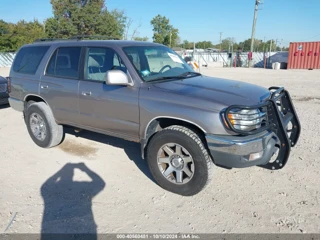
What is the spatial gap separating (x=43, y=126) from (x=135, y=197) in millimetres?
2533

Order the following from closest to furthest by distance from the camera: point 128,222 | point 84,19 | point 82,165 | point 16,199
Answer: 1. point 128,222
2. point 16,199
3. point 82,165
4. point 84,19

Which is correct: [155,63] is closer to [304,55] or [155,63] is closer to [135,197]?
[135,197]

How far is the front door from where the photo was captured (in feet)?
11.6

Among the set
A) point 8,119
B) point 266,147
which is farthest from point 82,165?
point 8,119

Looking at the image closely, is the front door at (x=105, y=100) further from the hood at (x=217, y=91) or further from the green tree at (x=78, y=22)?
the green tree at (x=78, y=22)

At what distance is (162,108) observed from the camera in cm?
321

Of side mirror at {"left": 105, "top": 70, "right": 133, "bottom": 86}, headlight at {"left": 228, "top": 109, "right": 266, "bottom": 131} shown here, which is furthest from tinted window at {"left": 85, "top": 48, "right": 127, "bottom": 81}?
headlight at {"left": 228, "top": 109, "right": 266, "bottom": 131}

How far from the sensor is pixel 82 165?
416 centimetres

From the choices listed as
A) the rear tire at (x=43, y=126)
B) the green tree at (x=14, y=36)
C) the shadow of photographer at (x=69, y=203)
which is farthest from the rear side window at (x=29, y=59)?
the green tree at (x=14, y=36)

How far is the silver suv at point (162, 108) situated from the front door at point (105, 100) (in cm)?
1

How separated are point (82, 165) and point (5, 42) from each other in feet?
129

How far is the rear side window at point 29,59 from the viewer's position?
4.74m

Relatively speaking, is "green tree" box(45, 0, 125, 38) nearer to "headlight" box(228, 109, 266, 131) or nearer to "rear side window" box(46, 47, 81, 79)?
"rear side window" box(46, 47, 81, 79)

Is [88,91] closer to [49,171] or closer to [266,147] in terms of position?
[49,171]
